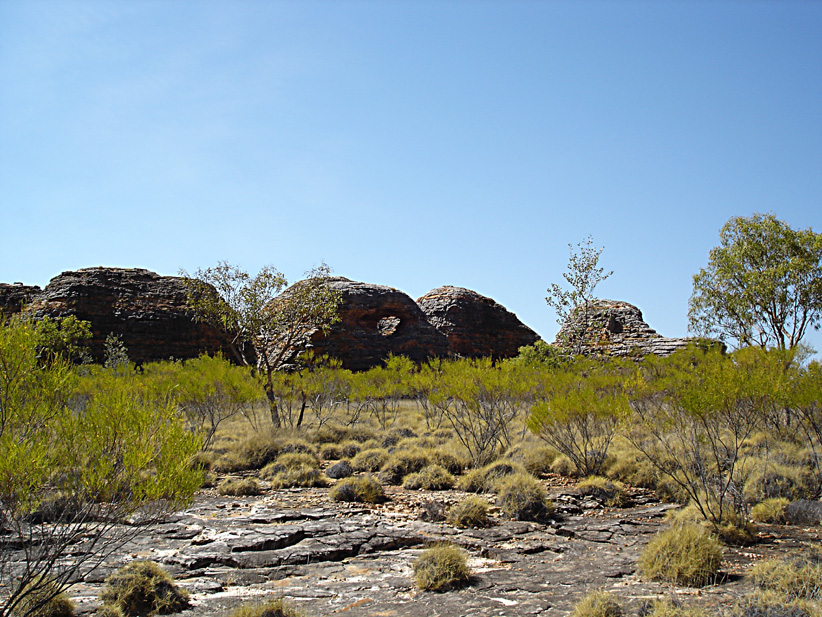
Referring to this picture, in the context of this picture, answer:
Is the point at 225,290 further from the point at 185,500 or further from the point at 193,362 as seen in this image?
the point at 185,500

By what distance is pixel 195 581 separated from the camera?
6.95m

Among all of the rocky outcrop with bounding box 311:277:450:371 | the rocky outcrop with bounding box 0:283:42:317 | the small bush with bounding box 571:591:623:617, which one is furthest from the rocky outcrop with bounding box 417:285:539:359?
the small bush with bounding box 571:591:623:617

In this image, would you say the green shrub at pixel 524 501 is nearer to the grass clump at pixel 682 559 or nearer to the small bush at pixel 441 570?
the grass clump at pixel 682 559

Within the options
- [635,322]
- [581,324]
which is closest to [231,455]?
[581,324]

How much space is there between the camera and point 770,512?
9.13 m

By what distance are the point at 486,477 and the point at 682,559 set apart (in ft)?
18.7

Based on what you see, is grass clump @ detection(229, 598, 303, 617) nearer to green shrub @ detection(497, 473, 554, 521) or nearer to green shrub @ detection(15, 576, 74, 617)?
green shrub @ detection(15, 576, 74, 617)

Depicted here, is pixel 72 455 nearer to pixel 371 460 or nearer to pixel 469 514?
pixel 469 514

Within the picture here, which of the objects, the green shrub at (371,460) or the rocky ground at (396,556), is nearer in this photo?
the rocky ground at (396,556)

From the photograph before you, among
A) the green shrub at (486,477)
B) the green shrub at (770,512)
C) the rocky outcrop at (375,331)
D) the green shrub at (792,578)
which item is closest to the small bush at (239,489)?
the green shrub at (486,477)

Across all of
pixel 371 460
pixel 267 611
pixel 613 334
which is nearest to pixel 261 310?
pixel 371 460

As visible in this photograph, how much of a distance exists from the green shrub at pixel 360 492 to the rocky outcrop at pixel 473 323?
1266 inches

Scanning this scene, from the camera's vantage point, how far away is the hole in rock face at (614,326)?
3713cm

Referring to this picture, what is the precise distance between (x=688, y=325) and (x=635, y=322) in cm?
1120
